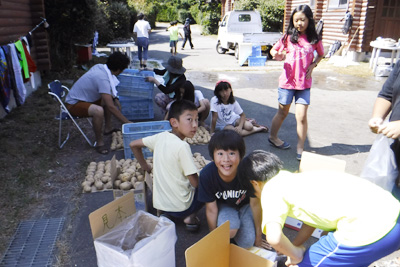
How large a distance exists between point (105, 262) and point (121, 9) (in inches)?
755

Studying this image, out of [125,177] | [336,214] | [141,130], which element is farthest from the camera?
[141,130]

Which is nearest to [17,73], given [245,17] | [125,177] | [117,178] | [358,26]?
[117,178]

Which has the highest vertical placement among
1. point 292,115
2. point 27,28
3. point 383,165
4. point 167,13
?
point 167,13

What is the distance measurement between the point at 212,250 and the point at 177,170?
2.73ft

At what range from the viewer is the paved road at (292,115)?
3.01 meters

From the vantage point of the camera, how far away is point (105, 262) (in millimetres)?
2123

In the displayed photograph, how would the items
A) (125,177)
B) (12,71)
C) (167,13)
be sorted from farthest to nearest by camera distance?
(167,13) < (12,71) < (125,177)

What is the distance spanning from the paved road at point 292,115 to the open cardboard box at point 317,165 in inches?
3.8

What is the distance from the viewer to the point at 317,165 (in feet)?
9.49

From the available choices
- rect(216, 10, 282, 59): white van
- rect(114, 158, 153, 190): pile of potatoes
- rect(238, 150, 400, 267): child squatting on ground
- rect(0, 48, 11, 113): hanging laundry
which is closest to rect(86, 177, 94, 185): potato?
rect(114, 158, 153, 190): pile of potatoes

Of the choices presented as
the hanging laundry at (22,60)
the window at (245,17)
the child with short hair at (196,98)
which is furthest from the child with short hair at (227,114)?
the window at (245,17)

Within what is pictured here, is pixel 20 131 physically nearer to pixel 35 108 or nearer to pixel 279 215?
pixel 35 108

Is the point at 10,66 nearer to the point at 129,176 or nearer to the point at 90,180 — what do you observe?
the point at 90,180

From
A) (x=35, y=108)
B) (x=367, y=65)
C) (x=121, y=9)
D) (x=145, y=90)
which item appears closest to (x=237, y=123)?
(x=145, y=90)
